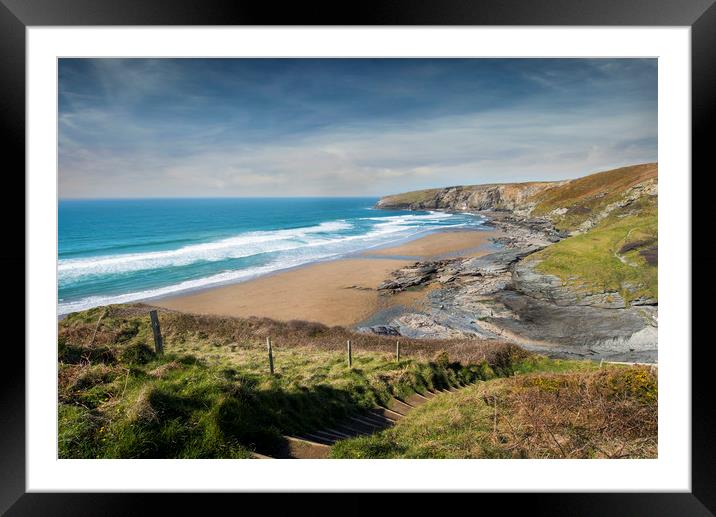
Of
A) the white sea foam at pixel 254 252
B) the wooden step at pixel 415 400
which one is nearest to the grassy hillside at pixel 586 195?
the white sea foam at pixel 254 252

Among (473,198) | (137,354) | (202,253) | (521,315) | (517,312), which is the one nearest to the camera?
(137,354)

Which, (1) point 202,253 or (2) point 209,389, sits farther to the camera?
(1) point 202,253

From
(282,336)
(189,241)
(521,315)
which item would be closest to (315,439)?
(282,336)

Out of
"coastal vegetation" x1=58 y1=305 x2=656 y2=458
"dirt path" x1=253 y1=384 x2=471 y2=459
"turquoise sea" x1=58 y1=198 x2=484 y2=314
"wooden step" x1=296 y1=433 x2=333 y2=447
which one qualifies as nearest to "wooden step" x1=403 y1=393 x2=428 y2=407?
"dirt path" x1=253 y1=384 x2=471 y2=459

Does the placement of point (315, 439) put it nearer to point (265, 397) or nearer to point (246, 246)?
point (265, 397)

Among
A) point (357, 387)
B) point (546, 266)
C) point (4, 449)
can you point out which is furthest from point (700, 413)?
point (546, 266)

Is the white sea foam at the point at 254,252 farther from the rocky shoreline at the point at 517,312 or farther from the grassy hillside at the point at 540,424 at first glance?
the grassy hillside at the point at 540,424
